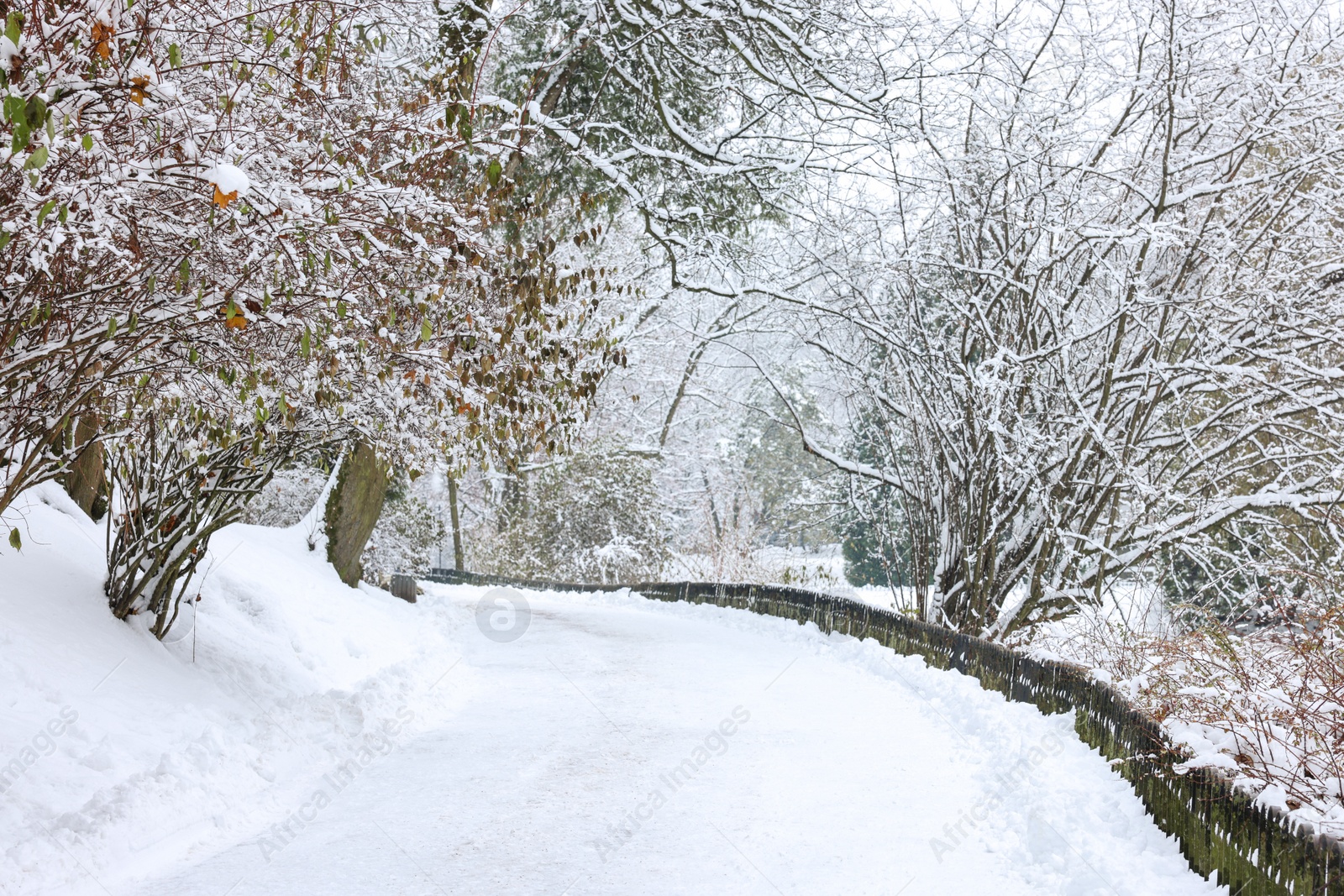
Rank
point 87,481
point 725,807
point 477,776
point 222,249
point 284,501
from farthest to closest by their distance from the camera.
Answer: point 284,501 → point 87,481 → point 477,776 → point 725,807 → point 222,249

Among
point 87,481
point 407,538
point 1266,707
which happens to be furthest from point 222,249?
point 407,538

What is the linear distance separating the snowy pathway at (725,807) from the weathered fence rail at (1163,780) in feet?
0.52

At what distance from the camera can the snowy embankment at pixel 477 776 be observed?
199 inches

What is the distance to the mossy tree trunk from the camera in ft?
50.4

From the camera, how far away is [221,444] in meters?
8.21

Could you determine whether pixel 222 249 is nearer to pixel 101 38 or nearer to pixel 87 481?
pixel 101 38

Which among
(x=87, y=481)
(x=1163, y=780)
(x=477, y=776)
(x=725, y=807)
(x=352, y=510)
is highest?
(x=87, y=481)

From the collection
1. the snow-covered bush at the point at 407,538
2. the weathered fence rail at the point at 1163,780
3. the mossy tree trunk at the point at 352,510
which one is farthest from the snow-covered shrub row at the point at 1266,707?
the snow-covered bush at the point at 407,538

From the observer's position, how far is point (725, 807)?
20.7ft

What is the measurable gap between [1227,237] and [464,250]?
10.9 m

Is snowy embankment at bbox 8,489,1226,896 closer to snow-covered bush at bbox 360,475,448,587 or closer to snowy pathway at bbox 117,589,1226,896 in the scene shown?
snowy pathway at bbox 117,589,1226,896

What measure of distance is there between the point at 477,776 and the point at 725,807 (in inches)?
73.5

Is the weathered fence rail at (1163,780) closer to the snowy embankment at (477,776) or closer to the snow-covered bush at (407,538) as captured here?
the snowy embankment at (477,776)

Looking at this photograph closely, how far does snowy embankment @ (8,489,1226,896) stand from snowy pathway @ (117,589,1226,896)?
0.08ft
